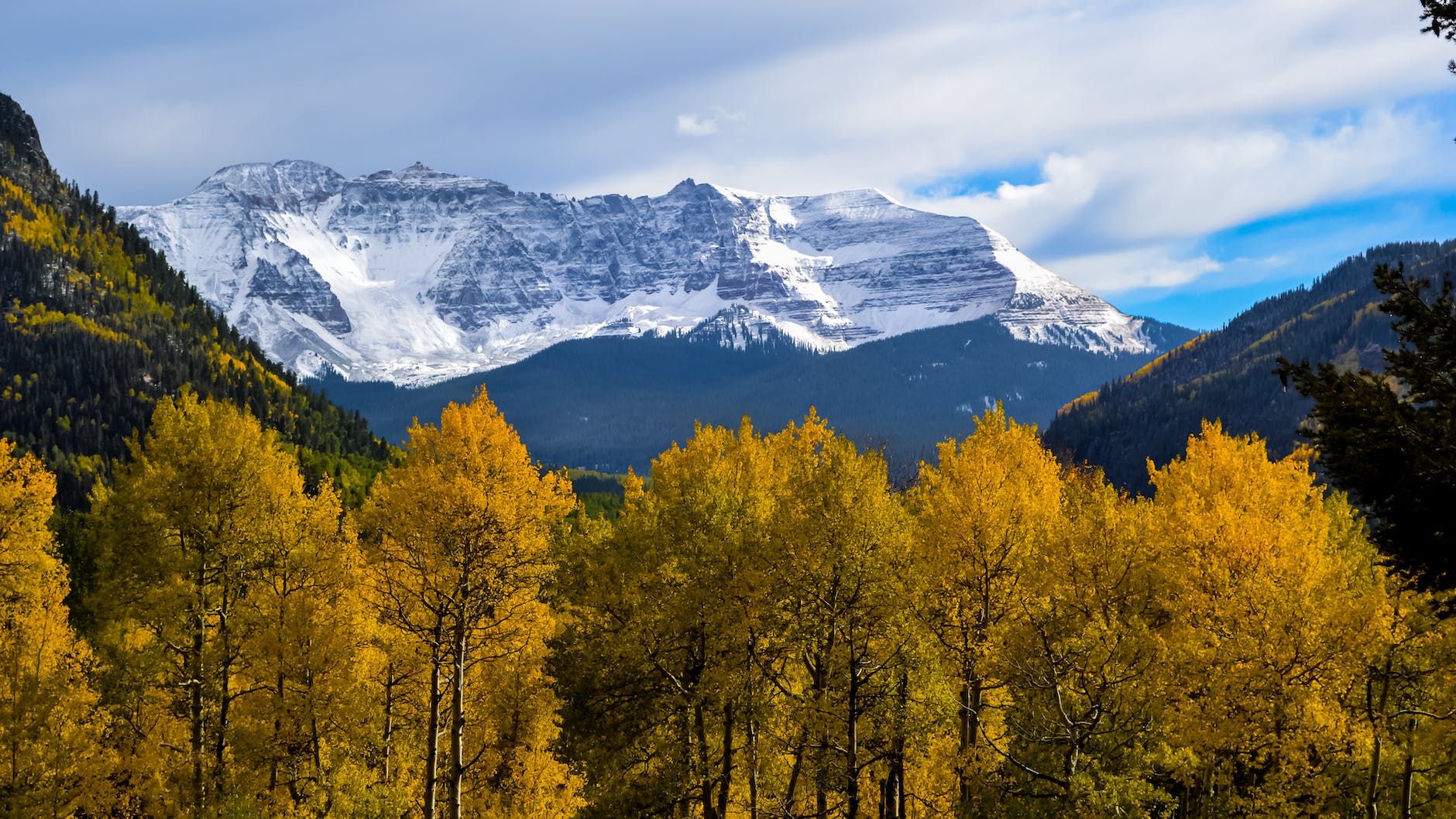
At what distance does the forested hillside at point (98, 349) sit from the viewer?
133m

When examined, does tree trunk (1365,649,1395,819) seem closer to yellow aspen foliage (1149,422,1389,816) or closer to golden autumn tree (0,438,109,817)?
yellow aspen foliage (1149,422,1389,816)

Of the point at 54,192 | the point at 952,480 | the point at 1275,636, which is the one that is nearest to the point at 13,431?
the point at 54,192

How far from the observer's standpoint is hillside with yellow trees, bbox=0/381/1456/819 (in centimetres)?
2369

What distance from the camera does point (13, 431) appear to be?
13125 centimetres

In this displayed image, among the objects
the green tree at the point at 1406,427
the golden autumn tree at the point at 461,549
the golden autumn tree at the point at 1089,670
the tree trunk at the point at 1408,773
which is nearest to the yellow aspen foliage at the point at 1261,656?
the golden autumn tree at the point at 1089,670

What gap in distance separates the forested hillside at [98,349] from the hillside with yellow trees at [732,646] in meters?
73.8

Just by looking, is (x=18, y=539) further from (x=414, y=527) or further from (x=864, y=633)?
(x=864, y=633)

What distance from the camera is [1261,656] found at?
23.7m

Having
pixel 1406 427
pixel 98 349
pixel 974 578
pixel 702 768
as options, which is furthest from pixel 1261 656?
pixel 98 349

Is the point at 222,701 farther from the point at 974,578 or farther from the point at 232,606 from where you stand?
the point at 974,578

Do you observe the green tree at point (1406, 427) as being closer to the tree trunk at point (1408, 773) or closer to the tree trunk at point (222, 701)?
the tree trunk at point (1408, 773)

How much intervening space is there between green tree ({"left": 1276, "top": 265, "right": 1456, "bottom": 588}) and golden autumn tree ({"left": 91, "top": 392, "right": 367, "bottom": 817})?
22.7 m

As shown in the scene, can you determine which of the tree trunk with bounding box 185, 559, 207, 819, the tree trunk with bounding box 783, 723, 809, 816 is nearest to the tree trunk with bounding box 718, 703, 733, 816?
the tree trunk with bounding box 783, 723, 809, 816

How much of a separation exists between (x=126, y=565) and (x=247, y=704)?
5.05 m
